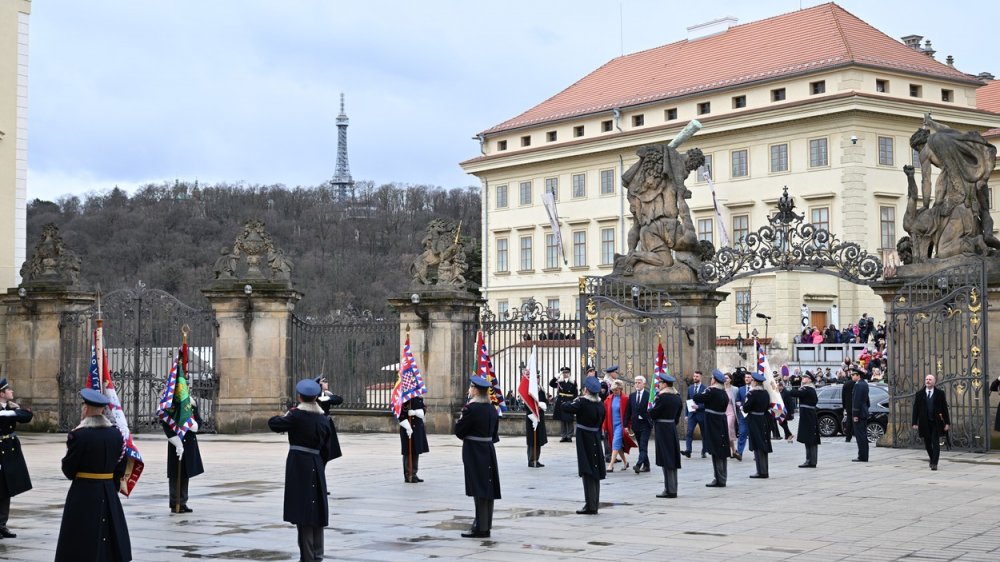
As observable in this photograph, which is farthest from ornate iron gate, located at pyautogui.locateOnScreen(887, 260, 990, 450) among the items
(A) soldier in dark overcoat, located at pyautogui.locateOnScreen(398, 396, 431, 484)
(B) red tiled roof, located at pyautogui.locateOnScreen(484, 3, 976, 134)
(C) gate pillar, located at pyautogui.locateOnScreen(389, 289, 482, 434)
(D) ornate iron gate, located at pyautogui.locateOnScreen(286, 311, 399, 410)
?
(B) red tiled roof, located at pyautogui.locateOnScreen(484, 3, 976, 134)

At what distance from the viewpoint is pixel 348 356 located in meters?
28.8

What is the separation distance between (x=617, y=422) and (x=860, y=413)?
4.44 meters

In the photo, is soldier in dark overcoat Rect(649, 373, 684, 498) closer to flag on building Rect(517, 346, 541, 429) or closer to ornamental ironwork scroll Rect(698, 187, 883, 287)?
flag on building Rect(517, 346, 541, 429)

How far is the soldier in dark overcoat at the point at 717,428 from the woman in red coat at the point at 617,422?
208cm

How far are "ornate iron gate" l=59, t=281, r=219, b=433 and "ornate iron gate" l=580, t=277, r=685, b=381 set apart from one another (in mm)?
8191

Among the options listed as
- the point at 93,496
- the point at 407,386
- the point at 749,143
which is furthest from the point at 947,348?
the point at 749,143

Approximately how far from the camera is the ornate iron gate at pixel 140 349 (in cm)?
2858

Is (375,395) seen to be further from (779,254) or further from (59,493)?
(59,493)

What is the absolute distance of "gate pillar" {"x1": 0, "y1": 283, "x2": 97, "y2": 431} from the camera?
2955cm

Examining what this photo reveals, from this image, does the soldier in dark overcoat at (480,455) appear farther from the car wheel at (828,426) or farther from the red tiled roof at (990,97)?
the red tiled roof at (990,97)

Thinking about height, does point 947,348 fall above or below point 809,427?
above

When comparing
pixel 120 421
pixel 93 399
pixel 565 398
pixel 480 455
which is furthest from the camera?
pixel 565 398

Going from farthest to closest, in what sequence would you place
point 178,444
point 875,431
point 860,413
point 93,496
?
point 875,431, point 860,413, point 178,444, point 93,496

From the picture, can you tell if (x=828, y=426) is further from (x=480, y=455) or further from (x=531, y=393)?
(x=480, y=455)
